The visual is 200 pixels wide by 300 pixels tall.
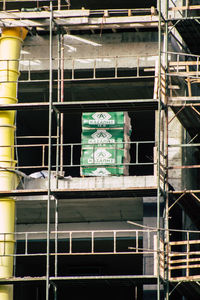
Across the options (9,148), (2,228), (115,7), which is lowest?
(2,228)

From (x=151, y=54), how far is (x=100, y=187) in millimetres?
5351

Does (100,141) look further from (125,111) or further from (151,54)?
(151,54)

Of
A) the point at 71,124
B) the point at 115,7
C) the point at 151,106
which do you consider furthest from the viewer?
the point at 71,124

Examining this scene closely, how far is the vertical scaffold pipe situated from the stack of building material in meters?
2.54

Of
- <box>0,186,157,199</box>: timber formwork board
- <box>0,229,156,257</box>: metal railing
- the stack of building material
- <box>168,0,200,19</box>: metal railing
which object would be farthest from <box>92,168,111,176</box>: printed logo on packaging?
<box>168,0,200,19</box>: metal railing

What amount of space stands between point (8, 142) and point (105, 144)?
3337 mm

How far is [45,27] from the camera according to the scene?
34938 millimetres

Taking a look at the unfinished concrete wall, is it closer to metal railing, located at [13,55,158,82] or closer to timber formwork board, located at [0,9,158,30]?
metal railing, located at [13,55,158,82]

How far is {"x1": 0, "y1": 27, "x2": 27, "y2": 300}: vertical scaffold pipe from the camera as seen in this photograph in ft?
107

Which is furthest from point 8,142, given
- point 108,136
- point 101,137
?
point 108,136

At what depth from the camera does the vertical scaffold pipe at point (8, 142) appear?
32594 mm

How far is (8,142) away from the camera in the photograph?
1332 inches

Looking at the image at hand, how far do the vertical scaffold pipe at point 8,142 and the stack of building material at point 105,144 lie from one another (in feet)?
8.32

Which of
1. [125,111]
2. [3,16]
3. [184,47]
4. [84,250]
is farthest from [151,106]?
[84,250]
